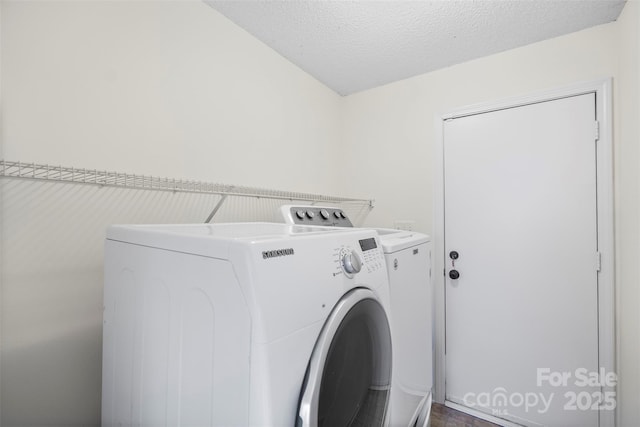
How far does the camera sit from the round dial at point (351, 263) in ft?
2.85

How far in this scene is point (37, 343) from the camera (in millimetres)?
978

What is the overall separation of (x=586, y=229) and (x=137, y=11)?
266 centimetres

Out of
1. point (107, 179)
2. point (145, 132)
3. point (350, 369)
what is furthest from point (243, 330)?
point (145, 132)

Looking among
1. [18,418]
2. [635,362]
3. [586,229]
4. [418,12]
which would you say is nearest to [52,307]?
[18,418]

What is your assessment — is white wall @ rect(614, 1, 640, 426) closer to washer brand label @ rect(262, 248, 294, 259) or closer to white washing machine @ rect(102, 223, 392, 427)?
white washing machine @ rect(102, 223, 392, 427)

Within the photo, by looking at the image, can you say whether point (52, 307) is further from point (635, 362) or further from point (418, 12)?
point (635, 362)

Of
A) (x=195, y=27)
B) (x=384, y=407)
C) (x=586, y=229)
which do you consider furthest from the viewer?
(x=586, y=229)

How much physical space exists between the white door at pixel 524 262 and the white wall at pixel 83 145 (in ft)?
5.64

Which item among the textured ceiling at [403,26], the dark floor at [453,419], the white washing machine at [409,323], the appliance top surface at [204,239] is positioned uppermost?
the textured ceiling at [403,26]

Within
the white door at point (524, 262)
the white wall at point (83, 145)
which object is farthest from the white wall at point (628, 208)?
the white wall at point (83, 145)

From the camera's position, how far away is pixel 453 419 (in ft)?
6.47

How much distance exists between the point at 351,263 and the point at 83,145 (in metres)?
1.11

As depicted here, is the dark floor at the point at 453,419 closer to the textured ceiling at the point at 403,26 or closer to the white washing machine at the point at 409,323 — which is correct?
the white washing machine at the point at 409,323

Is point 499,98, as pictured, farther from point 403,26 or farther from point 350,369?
point 350,369
